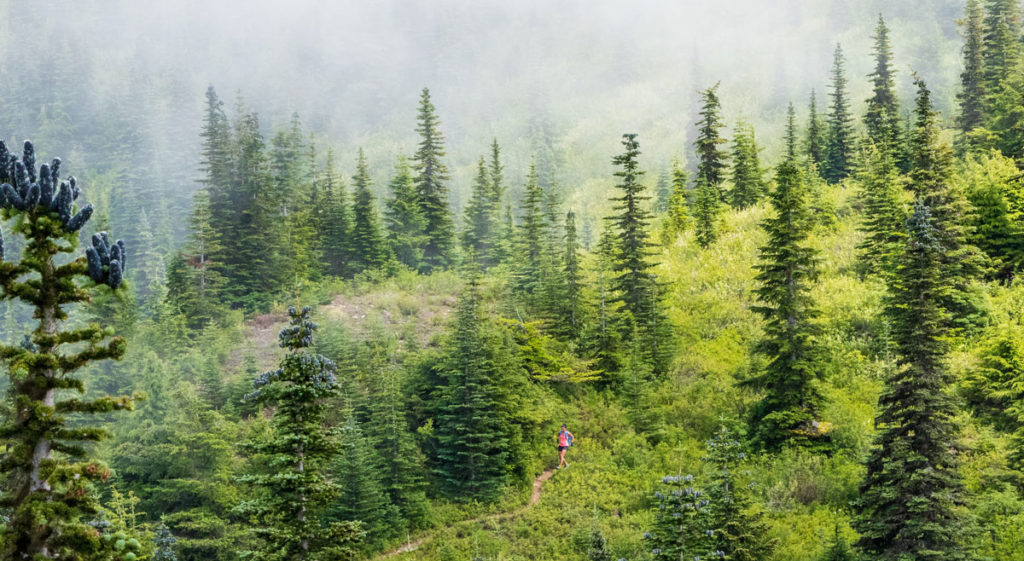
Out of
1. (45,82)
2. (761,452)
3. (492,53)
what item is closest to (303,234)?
(761,452)

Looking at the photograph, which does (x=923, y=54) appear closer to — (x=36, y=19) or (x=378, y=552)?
(x=378, y=552)

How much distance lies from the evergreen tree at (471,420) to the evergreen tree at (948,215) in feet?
57.1

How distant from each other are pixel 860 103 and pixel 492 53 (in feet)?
204

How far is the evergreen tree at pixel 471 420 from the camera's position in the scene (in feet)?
92.9

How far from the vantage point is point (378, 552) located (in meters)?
25.1

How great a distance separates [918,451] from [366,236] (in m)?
41.4

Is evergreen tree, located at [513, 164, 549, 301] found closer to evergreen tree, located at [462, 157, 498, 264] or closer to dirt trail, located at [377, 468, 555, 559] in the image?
evergreen tree, located at [462, 157, 498, 264]

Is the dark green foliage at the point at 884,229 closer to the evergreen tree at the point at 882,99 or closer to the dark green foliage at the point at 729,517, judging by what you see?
the evergreen tree at the point at 882,99

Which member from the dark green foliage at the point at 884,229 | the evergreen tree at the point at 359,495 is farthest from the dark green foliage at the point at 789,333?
the evergreen tree at the point at 359,495

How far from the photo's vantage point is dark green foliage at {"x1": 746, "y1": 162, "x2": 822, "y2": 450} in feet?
81.6

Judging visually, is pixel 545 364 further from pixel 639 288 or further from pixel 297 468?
pixel 297 468

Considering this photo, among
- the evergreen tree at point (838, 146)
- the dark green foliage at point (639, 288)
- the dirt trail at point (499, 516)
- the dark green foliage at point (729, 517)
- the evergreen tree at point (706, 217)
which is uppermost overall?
the evergreen tree at point (838, 146)

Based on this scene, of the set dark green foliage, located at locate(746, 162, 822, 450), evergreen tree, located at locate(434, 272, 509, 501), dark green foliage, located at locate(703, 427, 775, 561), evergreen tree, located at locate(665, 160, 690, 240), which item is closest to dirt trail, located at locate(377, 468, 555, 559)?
evergreen tree, located at locate(434, 272, 509, 501)

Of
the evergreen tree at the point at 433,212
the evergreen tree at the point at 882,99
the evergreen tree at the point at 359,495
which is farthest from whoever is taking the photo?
the evergreen tree at the point at 433,212
